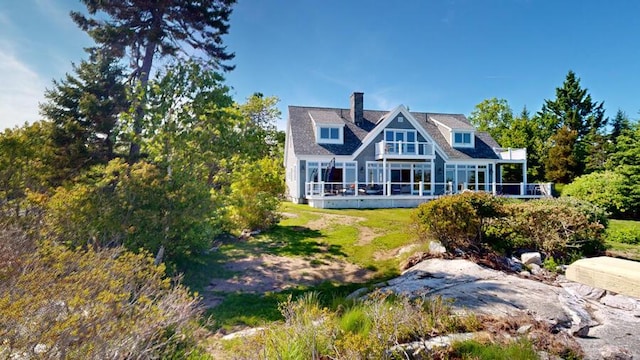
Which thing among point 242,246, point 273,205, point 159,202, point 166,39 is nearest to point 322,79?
point 166,39

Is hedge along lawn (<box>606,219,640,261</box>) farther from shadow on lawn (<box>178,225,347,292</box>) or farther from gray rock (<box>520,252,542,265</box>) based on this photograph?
shadow on lawn (<box>178,225,347,292</box>)

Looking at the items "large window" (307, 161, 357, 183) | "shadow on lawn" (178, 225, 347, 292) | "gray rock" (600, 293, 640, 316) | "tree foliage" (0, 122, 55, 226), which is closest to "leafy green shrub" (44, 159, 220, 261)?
"tree foliage" (0, 122, 55, 226)

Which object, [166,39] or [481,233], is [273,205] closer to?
[481,233]

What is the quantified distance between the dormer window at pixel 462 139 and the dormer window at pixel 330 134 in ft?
35.2

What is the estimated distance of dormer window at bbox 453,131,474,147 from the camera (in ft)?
94.1

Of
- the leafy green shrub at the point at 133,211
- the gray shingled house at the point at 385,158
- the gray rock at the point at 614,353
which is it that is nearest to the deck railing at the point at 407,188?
the gray shingled house at the point at 385,158

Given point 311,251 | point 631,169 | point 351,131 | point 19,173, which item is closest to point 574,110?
point 631,169

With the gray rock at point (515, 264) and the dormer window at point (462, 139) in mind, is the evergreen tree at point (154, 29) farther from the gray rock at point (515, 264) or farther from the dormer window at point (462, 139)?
the dormer window at point (462, 139)

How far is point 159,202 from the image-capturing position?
7008 mm

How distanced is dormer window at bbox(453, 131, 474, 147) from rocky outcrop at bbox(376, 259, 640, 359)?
22601 millimetres

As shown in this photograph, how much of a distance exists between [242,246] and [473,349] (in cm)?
860

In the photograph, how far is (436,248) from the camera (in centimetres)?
944

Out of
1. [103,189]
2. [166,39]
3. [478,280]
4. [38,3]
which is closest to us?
[103,189]

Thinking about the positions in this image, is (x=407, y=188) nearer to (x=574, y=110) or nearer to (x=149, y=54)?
(x=149, y=54)
